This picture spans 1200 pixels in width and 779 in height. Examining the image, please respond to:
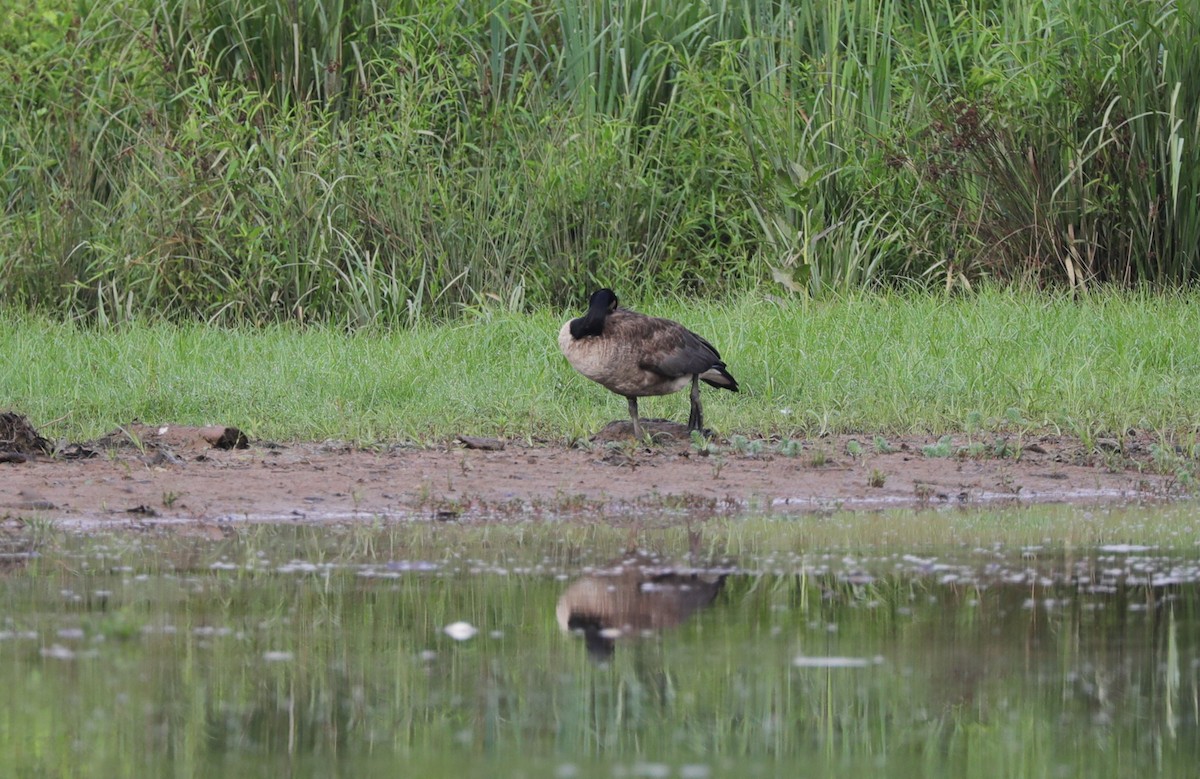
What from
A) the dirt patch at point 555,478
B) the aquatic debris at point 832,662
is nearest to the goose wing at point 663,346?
the dirt patch at point 555,478

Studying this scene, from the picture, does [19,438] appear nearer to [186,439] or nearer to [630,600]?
[186,439]

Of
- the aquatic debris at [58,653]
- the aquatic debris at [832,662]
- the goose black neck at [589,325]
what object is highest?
the aquatic debris at [832,662]

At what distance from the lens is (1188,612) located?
15.0 feet

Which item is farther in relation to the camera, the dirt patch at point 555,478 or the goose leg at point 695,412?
the goose leg at point 695,412

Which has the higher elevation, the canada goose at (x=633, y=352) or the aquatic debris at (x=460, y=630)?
the aquatic debris at (x=460, y=630)

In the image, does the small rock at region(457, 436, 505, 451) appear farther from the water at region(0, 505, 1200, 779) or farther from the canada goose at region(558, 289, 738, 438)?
the water at region(0, 505, 1200, 779)

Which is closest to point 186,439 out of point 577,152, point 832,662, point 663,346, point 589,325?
point 589,325

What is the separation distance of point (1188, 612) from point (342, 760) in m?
2.39

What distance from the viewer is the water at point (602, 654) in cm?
340

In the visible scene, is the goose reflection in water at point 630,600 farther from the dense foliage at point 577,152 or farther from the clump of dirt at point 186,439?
the dense foliage at point 577,152

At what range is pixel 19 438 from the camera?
7.29 metres

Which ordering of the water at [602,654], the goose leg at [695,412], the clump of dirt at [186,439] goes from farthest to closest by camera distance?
the goose leg at [695,412]
the clump of dirt at [186,439]
the water at [602,654]

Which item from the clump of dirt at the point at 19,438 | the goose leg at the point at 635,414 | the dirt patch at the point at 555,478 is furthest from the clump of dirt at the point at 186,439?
the goose leg at the point at 635,414

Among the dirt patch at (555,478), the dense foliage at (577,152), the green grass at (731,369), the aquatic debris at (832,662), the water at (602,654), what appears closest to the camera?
the water at (602,654)
